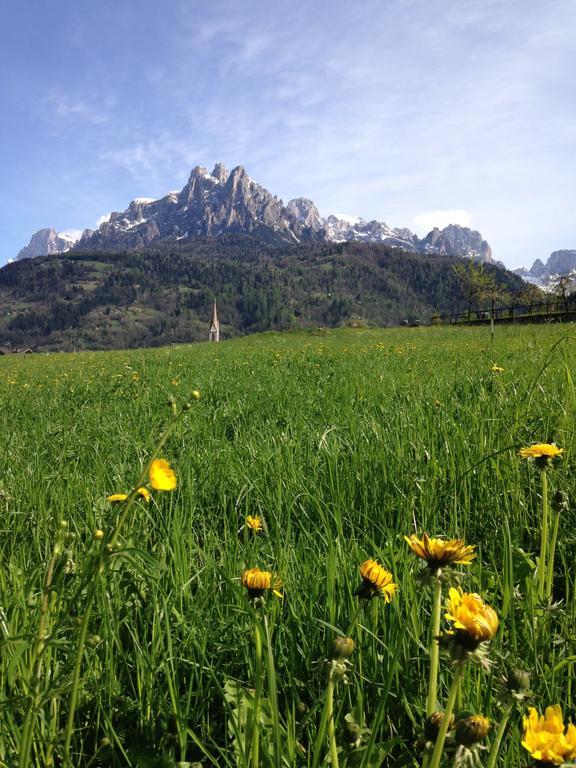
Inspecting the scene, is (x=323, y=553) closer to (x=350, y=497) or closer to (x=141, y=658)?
(x=350, y=497)

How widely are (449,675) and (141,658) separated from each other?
2.56ft

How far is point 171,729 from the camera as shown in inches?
42.8

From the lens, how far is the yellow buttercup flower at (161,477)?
76 centimetres

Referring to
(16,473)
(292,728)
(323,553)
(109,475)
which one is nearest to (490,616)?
(292,728)

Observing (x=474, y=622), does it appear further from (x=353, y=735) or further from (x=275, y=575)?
(x=275, y=575)

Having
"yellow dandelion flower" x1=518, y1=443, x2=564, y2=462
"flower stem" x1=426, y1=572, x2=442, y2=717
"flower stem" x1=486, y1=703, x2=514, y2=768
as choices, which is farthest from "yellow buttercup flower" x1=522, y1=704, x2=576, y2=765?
"yellow dandelion flower" x1=518, y1=443, x2=564, y2=462

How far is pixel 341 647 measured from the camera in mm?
780

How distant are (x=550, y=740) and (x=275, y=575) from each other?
2.51ft

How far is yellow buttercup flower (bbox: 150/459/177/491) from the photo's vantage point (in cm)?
76

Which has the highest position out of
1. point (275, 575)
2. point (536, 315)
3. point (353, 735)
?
point (536, 315)

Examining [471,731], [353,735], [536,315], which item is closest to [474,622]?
[471,731]

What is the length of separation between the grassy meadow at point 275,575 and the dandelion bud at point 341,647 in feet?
0.12

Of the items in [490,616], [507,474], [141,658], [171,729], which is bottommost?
[171,729]

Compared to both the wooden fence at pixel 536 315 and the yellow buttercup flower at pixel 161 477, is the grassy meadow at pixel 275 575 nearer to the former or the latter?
the yellow buttercup flower at pixel 161 477
